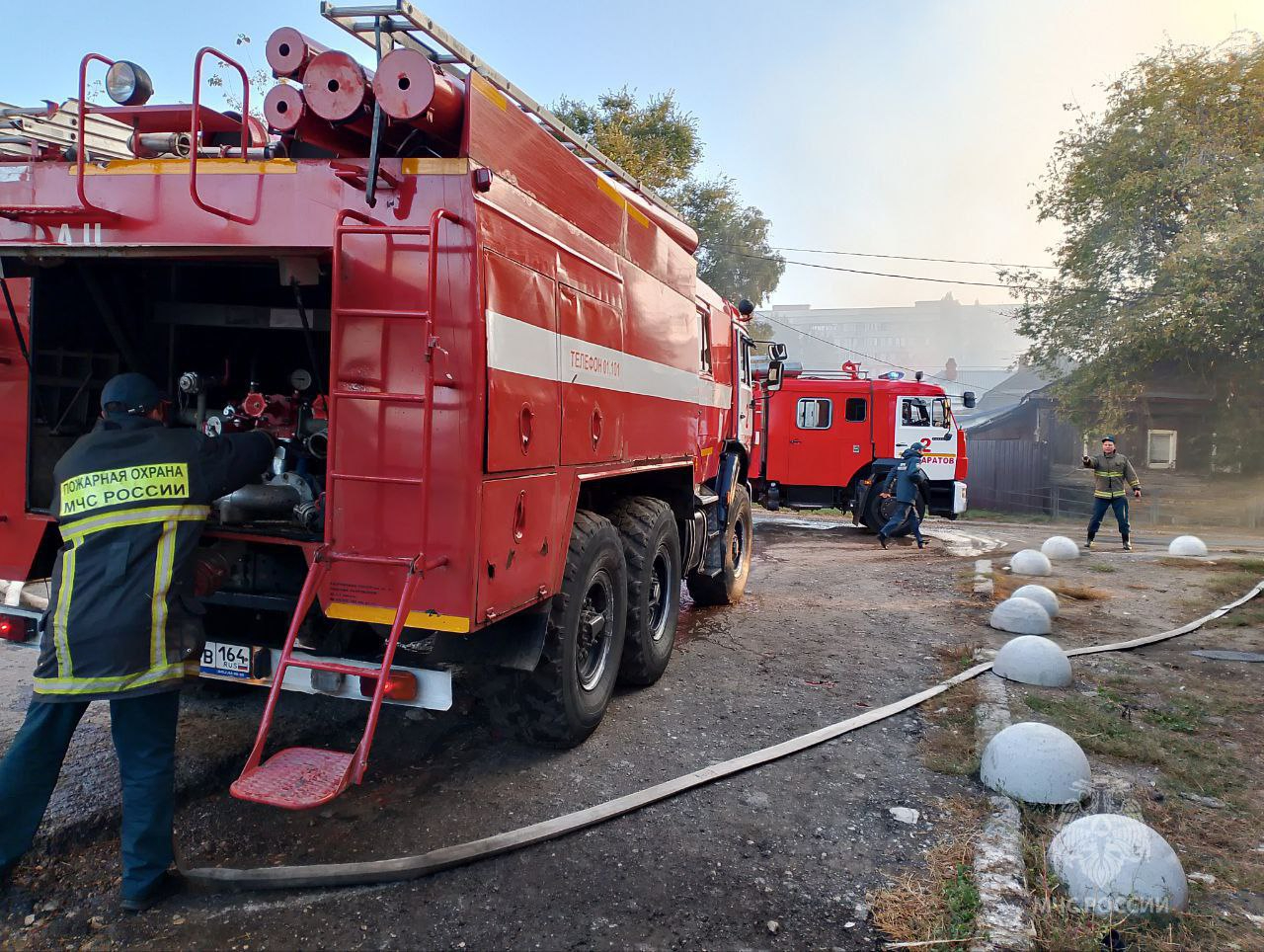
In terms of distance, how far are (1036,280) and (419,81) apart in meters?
25.6

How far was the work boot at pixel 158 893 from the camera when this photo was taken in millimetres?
2965

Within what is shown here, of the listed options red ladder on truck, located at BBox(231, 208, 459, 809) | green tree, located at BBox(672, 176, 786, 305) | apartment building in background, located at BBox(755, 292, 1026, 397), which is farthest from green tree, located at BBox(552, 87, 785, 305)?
apartment building in background, located at BBox(755, 292, 1026, 397)

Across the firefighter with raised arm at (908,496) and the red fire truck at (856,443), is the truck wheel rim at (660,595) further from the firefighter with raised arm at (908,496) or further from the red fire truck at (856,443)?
the red fire truck at (856,443)

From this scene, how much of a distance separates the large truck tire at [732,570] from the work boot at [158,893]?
550cm

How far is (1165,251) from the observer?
890 inches

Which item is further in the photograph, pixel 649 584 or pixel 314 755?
pixel 649 584

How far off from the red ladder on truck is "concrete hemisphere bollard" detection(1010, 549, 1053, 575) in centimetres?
937

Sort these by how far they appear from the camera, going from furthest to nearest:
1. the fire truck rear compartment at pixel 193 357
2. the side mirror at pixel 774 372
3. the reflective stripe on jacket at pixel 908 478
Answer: the reflective stripe on jacket at pixel 908 478
the side mirror at pixel 774 372
the fire truck rear compartment at pixel 193 357

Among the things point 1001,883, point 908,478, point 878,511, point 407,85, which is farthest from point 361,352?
point 878,511

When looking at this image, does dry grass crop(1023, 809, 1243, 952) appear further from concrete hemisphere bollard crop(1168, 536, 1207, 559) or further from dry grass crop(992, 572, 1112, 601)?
concrete hemisphere bollard crop(1168, 536, 1207, 559)

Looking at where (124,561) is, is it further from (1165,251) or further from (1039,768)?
(1165,251)

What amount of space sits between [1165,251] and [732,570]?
2026 cm

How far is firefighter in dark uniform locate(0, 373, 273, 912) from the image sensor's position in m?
A: 2.96

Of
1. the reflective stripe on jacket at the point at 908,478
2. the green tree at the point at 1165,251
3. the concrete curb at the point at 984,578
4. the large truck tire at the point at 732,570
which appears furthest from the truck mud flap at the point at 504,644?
the green tree at the point at 1165,251
